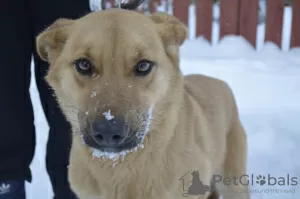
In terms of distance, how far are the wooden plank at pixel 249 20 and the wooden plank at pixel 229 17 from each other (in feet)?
0.22

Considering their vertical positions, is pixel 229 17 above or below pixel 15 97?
above

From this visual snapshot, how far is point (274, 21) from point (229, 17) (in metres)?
0.59

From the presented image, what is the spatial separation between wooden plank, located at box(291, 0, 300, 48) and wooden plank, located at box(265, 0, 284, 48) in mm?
159

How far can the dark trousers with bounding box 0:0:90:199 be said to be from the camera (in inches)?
107

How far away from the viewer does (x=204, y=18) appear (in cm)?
665

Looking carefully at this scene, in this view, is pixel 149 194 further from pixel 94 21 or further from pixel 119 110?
pixel 94 21

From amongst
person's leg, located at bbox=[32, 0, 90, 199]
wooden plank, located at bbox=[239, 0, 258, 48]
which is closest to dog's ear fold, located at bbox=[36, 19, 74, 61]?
person's leg, located at bbox=[32, 0, 90, 199]

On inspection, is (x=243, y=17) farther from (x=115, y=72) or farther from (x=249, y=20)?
(x=115, y=72)


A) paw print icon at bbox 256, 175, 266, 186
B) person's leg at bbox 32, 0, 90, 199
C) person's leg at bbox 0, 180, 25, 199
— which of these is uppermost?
person's leg at bbox 32, 0, 90, 199

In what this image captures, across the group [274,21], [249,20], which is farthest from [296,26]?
[249,20]

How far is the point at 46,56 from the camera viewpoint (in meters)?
2.42

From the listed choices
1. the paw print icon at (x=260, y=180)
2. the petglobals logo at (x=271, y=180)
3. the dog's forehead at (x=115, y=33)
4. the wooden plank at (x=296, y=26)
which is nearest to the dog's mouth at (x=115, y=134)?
the dog's forehead at (x=115, y=33)

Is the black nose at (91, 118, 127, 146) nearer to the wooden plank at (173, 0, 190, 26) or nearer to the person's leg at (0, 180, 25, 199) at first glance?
the person's leg at (0, 180, 25, 199)

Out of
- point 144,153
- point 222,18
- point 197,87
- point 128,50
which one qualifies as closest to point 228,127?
point 197,87
